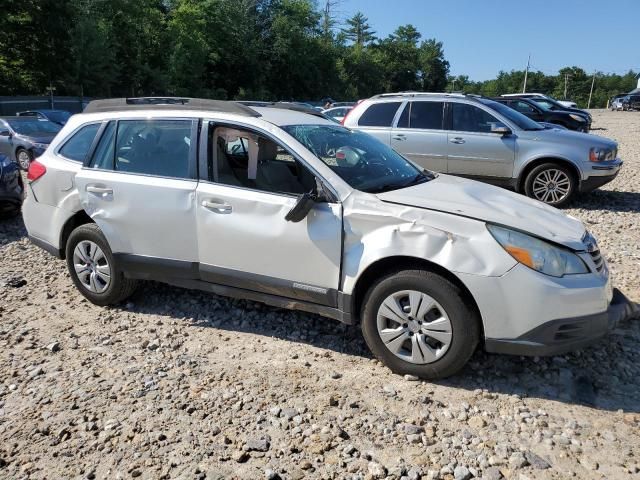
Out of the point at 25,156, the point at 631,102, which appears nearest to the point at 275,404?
the point at 25,156

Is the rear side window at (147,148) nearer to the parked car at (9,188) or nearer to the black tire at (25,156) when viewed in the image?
the parked car at (9,188)

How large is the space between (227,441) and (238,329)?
145 cm

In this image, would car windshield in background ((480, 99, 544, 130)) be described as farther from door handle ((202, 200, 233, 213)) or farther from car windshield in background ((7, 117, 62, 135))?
car windshield in background ((7, 117, 62, 135))

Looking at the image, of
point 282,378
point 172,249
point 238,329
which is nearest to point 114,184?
point 172,249

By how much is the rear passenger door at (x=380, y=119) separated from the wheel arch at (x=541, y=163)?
7.37 feet

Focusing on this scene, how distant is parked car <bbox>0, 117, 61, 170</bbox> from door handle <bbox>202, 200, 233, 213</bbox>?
36.0ft

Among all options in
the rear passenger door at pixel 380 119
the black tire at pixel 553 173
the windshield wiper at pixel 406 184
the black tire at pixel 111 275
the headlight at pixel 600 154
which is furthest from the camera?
the rear passenger door at pixel 380 119

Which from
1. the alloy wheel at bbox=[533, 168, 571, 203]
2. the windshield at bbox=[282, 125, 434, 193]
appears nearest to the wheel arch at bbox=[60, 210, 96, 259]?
the windshield at bbox=[282, 125, 434, 193]

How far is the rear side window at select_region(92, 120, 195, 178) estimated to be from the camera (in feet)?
13.8

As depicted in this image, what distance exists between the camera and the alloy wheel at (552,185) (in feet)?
27.6

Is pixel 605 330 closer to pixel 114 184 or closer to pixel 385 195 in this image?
pixel 385 195

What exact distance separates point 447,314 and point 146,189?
2486 millimetres

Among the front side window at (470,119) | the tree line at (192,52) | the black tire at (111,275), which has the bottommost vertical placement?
the black tire at (111,275)

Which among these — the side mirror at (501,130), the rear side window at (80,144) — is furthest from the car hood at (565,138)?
the rear side window at (80,144)
